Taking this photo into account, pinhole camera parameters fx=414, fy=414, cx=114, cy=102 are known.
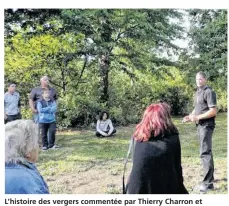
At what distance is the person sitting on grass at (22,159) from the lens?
1.84 m

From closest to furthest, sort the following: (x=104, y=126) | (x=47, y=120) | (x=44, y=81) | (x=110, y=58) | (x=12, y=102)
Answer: (x=12, y=102) < (x=44, y=81) < (x=110, y=58) < (x=47, y=120) < (x=104, y=126)

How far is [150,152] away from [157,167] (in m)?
0.11

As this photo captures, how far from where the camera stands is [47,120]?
4852 millimetres

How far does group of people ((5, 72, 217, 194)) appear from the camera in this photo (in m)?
1.86

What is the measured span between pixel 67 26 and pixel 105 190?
174 centimetres

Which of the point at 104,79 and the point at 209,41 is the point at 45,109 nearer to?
the point at 104,79

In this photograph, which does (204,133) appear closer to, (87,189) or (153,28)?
(87,189)

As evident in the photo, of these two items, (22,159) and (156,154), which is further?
(156,154)

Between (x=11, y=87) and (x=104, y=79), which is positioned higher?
(x=104, y=79)

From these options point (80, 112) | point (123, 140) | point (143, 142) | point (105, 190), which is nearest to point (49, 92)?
point (80, 112)

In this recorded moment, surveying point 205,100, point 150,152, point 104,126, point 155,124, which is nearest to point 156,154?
point 150,152

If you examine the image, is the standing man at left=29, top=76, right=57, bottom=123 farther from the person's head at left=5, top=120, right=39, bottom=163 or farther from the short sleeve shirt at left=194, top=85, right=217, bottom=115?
the person's head at left=5, top=120, right=39, bottom=163

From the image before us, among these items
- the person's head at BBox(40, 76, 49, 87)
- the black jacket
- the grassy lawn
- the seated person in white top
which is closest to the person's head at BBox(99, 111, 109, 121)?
the seated person in white top

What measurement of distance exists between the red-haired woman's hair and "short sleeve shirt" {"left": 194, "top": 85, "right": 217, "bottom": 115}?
0.91m
